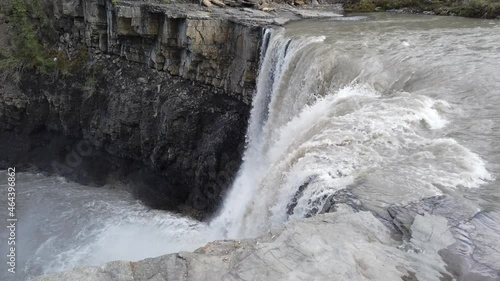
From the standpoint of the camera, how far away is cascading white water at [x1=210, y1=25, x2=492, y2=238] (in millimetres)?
7328

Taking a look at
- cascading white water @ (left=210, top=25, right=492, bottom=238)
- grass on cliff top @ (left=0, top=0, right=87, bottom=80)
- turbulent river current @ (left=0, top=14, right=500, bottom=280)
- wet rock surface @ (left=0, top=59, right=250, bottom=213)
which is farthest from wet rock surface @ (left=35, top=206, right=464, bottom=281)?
grass on cliff top @ (left=0, top=0, right=87, bottom=80)

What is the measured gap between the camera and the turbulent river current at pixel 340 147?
285 inches

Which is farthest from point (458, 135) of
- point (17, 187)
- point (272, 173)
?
point (17, 187)

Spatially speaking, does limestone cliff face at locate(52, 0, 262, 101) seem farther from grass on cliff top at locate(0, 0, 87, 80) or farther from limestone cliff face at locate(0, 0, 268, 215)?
grass on cliff top at locate(0, 0, 87, 80)

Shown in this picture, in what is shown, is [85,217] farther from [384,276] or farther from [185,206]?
[384,276]

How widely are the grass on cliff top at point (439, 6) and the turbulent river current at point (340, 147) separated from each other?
0.91m

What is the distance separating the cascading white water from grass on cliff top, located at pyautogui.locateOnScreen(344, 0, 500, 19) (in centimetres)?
777

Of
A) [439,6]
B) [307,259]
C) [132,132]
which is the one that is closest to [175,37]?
[132,132]

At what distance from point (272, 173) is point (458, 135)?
13.1ft

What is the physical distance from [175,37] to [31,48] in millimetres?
7848

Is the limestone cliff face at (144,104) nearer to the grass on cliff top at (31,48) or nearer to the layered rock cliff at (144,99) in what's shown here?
the layered rock cliff at (144,99)

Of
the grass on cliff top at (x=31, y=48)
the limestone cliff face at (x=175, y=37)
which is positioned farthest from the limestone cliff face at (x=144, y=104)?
the grass on cliff top at (x=31, y=48)

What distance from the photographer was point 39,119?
20.5 metres

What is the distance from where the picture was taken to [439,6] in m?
19.5
